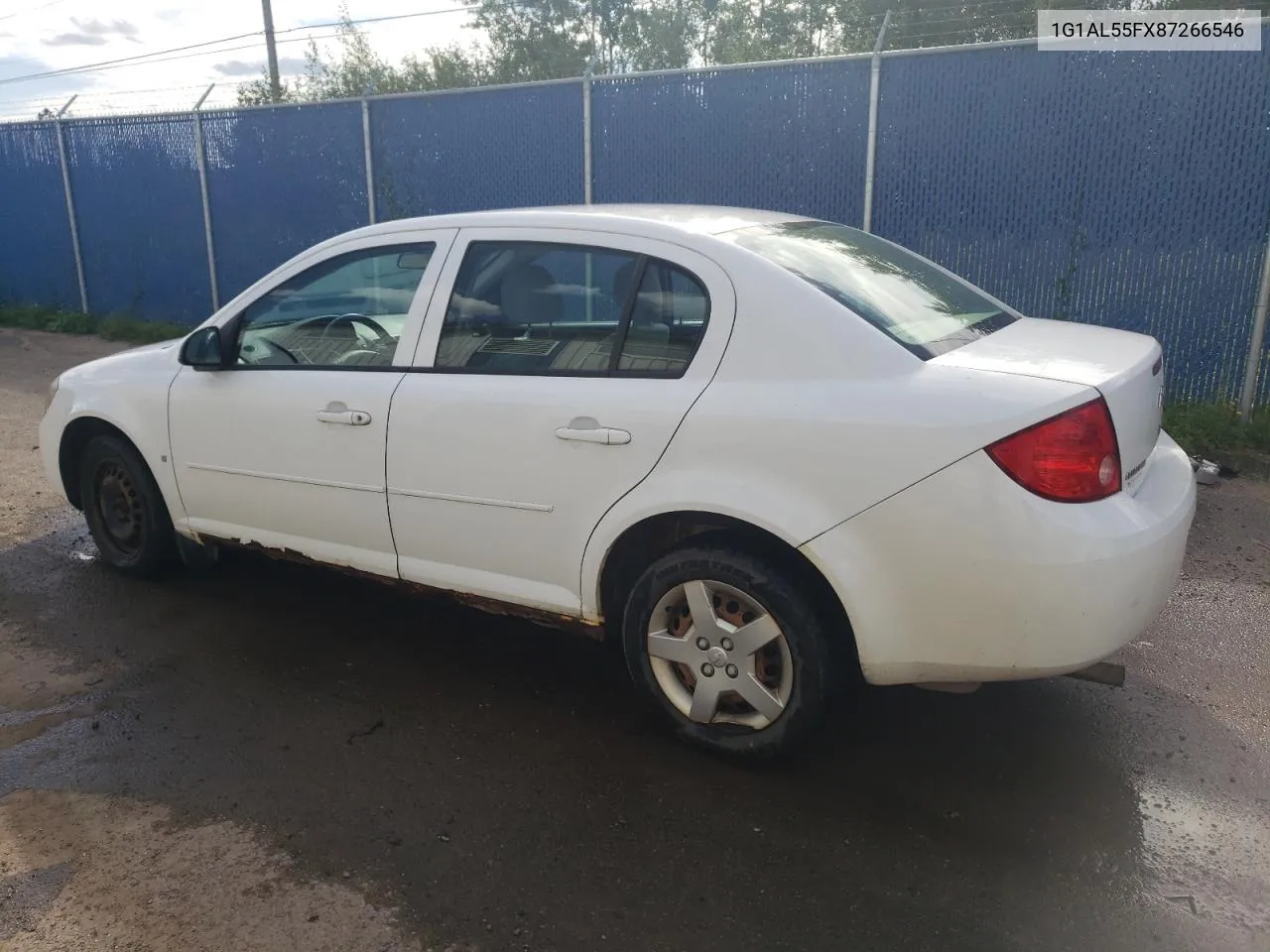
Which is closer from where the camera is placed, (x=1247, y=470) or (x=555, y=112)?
(x=1247, y=470)

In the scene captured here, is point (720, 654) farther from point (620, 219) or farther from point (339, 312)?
point (339, 312)

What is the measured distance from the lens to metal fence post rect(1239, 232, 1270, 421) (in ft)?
22.7

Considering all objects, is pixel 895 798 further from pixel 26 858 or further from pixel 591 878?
pixel 26 858

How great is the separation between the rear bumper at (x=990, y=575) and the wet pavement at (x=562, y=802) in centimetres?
52

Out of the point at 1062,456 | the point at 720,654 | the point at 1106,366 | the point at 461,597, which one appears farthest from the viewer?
the point at 461,597

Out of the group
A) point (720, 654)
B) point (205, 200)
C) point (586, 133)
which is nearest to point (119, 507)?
point (720, 654)

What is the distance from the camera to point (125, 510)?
198 inches

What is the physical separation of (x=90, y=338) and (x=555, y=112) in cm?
800

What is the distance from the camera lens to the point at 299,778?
3295 millimetres

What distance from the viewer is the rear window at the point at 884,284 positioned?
10.6ft

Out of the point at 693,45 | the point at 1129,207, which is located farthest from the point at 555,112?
the point at 693,45

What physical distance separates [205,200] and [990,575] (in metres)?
12.6

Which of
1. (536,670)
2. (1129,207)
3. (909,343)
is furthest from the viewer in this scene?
(1129,207)

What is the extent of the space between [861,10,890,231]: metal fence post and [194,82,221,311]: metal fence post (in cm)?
828
